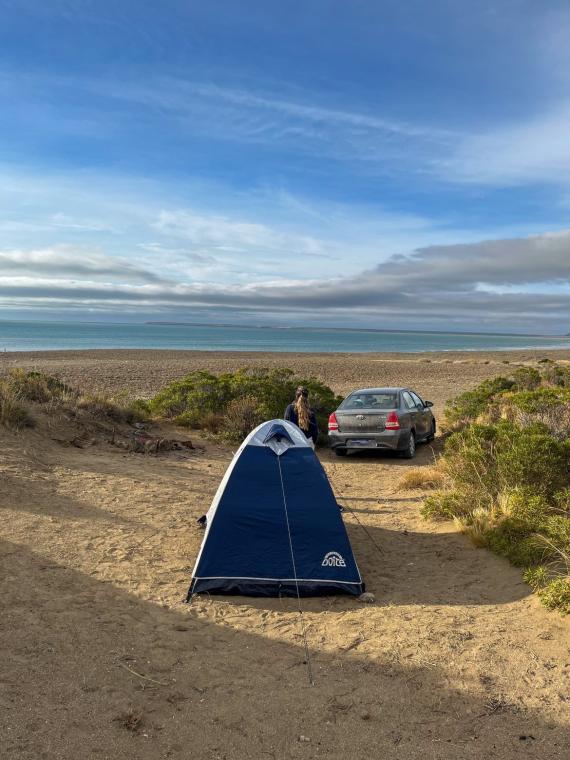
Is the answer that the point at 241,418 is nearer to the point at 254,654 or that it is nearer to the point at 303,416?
the point at 303,416

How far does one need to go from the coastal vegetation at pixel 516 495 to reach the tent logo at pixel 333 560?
2.04m

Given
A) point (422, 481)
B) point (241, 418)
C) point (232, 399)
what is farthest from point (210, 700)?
point (232, 399)

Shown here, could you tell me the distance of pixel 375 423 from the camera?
13.2 meters

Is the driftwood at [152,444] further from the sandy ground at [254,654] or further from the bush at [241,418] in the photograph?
the sandy ground at [254,654]

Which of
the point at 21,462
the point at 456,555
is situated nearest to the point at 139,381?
the point at 21,462

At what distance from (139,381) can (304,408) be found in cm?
2290

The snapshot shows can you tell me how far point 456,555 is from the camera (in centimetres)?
778

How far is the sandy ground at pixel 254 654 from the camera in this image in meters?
4.20

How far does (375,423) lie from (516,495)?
5.18 m

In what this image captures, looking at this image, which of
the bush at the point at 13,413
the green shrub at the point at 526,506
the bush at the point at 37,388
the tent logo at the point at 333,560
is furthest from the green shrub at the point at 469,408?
the bush at the point at 13,413

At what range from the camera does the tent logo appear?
6648 mm

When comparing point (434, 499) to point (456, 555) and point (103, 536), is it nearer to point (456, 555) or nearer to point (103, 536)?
point (456, 555)

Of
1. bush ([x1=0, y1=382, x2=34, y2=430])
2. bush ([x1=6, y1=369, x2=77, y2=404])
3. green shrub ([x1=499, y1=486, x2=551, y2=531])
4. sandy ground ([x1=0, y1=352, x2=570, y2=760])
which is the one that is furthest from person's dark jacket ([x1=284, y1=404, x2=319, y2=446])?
bush ([x1=6, y1=369, x2=77, y2=404])

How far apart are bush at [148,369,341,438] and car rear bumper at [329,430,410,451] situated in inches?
102
